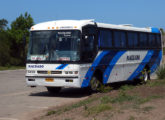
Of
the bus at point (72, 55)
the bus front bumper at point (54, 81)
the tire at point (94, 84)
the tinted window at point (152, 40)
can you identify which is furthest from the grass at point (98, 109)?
the tinted window at point (152, 40)

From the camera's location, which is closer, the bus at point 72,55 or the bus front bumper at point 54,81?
the bus front bumper at point 54,81

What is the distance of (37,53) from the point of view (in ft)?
51.7

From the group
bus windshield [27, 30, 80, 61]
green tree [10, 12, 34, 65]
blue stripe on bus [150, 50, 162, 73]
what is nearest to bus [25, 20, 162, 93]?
bus windshield [27, 30, 80, 61]

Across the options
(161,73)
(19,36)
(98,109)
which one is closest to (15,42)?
(19,36)

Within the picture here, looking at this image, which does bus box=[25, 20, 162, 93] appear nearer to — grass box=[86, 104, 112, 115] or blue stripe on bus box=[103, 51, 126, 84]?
blue stripe on bus box=[103, 51, 126, 84]

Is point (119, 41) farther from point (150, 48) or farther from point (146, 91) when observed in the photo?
point (146, 91)

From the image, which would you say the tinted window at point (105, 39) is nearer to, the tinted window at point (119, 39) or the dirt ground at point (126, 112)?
the tinted window at point (119, 39)

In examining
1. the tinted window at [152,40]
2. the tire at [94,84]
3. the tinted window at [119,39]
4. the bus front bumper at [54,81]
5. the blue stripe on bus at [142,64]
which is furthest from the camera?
the tinted window at [152,40]

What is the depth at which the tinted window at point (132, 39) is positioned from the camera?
1970 cm

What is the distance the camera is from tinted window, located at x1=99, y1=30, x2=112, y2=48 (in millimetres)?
16969

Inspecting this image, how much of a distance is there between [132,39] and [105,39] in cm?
304

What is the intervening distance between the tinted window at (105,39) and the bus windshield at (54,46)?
6.27 feet

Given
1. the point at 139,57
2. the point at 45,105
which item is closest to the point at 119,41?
the point at 139,57

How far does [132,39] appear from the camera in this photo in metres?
20.0
